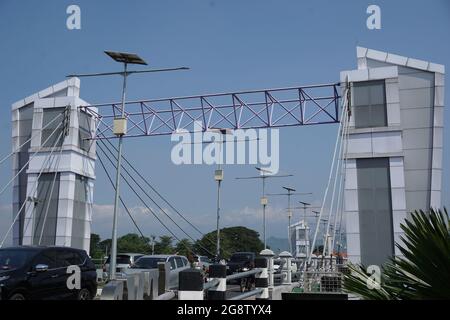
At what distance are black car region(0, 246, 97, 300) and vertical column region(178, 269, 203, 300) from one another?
565 centimetres

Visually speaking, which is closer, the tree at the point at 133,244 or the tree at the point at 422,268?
the tree at the point at 422,268

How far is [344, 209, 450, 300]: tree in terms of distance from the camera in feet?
15.0

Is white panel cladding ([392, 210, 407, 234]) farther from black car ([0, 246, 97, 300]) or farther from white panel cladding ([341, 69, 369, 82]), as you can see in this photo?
black car ([0, 246, 97, 300])

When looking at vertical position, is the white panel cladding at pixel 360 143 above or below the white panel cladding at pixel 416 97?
below

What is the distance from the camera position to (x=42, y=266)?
10.1 metres

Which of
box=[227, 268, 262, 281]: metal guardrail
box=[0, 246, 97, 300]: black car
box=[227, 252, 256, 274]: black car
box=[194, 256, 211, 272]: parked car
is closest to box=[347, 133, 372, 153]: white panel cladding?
box=[194, 256, 211, 272]: parked car

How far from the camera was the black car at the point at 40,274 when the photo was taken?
9.57 m

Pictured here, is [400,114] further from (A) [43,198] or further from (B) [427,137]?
(A) [43,198]

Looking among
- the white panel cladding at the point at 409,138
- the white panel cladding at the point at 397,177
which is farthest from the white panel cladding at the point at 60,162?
the white panel cladding at the point at 397,177

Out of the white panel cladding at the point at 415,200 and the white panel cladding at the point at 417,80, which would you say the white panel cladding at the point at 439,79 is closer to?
the white panel cladding at the point at 417,80

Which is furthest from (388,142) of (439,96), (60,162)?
(60,162)

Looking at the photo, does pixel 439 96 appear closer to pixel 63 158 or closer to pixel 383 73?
pixel 383 73

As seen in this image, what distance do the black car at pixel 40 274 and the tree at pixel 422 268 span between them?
6864 mm
